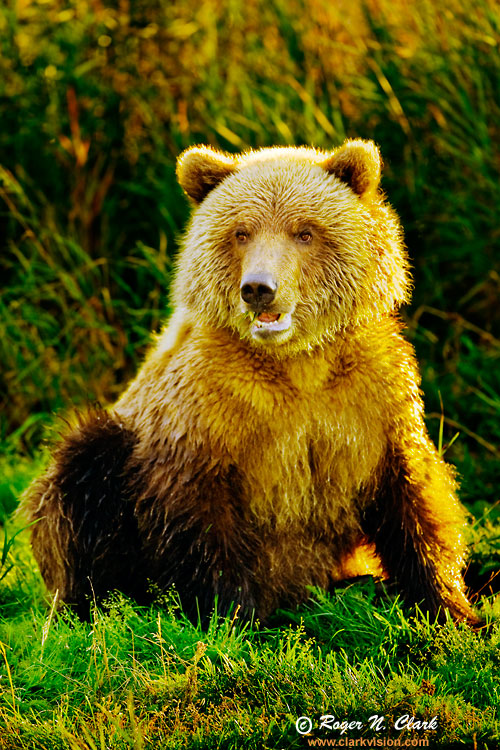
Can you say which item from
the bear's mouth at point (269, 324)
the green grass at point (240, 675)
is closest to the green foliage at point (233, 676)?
the green grass at point (240, 675)

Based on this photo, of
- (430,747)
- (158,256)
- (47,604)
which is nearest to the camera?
(430,747)

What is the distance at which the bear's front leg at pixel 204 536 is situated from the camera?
3.57m

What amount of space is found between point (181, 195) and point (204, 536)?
3.59 m

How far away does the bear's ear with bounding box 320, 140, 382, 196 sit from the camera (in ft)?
11.7

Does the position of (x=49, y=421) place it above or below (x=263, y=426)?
below

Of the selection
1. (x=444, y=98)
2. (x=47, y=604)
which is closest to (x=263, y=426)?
(x=47, y=604)

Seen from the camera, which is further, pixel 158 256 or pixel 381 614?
pixel 158 256

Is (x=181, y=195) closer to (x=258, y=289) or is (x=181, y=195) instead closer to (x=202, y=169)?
(x=202, y=169)

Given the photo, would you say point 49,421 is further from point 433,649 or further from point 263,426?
point 433,649

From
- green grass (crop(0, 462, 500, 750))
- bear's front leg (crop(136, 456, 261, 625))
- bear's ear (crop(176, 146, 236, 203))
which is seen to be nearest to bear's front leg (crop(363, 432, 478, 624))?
green grass (crop(0, 462, 500, 750))

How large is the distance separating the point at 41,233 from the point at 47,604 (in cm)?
330

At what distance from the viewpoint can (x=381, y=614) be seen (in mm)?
3654

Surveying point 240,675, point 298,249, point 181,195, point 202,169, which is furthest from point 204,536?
point 181,195

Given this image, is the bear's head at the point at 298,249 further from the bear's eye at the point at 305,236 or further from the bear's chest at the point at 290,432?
the bear's chest at the point at 290,432
